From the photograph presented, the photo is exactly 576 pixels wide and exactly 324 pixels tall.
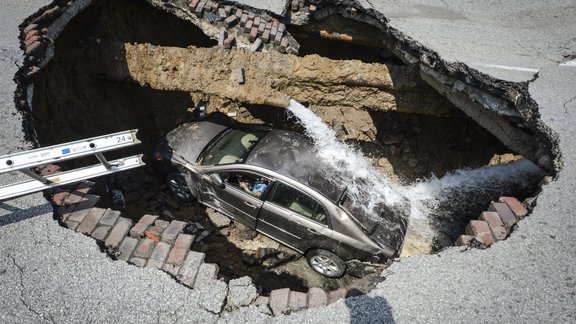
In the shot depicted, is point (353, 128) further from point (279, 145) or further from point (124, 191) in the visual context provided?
point (124, 191)

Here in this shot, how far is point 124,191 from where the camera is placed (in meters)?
5.29

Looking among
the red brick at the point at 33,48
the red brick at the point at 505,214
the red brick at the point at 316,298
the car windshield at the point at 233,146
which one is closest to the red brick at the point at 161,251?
the red brick at the point at 316,298

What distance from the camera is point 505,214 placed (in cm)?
310

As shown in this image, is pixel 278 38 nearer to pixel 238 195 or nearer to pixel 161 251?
pixel 238 195

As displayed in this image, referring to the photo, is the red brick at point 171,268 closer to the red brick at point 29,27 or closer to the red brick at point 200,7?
the red brick at point 29,27

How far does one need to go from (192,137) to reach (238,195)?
1.42 m

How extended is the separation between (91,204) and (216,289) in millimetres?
1615

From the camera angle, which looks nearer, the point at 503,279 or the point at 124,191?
the point at 503,279

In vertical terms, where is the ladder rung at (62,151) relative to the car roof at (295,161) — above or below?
above

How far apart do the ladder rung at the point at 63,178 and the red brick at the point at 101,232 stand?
51 cm

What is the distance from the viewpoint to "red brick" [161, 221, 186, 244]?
314cm

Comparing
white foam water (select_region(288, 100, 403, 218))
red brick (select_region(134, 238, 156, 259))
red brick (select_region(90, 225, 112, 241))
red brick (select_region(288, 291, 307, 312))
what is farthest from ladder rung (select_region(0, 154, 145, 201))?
white foam water (select_region(288, 100, 403, 218))

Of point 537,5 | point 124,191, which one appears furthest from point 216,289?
point 537,5

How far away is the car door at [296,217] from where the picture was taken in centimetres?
424
